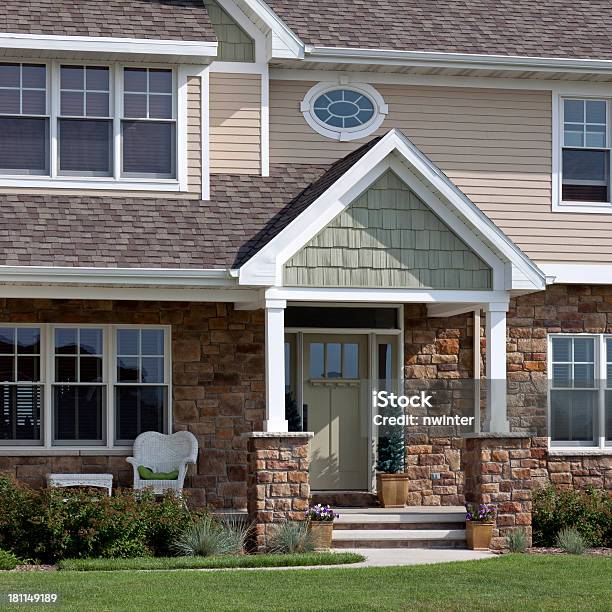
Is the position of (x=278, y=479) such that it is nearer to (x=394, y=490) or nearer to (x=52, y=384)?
(x=394, y=490)

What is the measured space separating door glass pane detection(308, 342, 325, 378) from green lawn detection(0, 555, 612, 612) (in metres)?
4.75

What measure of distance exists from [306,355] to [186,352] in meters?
1.85

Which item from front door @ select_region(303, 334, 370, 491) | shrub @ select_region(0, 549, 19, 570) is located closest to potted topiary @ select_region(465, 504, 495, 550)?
front door @ select_region(303, 334, 370, 491)

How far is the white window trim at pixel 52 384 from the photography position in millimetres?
17000

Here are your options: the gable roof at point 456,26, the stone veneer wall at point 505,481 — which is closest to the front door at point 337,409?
the stone veneer wall at point 505,481

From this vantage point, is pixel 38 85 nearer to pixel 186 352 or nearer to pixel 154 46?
pixel 154 46

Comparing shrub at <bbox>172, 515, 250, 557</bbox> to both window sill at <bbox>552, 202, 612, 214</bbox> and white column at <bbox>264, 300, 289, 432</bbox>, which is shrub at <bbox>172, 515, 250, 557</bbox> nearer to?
white column at <bbox>264, 300, 289, 432</bbox>

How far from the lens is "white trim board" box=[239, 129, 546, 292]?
51.4 feet

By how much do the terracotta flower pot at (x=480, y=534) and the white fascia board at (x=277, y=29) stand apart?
646 centimetres

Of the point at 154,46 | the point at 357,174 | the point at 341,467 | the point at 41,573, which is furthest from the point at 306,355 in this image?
the point at 41,573

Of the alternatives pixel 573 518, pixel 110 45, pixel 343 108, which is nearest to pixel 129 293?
pixel 110 45

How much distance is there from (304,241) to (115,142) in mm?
3019

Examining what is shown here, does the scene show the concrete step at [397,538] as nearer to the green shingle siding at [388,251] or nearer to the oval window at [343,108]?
the green shingle siding at [388,251]

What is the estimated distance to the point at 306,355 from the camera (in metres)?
18.4
